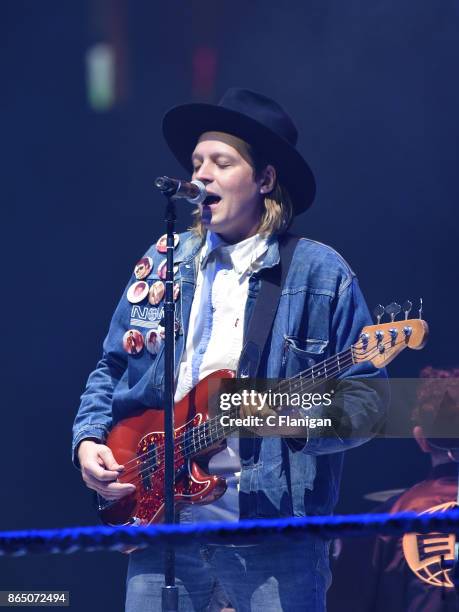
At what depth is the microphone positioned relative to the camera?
3084 millimetres

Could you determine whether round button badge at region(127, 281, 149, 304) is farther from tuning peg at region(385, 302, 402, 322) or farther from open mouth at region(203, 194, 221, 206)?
tuning peg at region(385, 302, 402, 322)

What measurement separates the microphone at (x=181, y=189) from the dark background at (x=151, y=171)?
4.92 ft

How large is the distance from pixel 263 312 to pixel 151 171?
75.7 inches

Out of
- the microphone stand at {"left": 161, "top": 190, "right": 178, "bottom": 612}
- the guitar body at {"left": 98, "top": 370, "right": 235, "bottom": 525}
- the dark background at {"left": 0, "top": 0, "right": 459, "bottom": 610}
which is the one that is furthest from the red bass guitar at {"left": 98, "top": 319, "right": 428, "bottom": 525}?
the dark background at {"left": 0, "top": 0, "right": 459, "bottom": 610}

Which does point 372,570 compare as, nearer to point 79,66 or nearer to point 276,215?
point 276,215

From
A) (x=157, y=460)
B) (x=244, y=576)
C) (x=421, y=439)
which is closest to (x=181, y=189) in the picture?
(x=157, y=460)

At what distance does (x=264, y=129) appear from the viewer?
3.56 m

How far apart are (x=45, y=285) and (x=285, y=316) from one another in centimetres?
209

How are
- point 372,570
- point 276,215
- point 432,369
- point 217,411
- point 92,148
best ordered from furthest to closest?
point 92,148 → point 432,369 → point 372,570 → point 276,215 → point 217,411

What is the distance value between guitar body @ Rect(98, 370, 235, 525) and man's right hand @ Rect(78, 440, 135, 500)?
6 cm

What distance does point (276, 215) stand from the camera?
354 centimetres

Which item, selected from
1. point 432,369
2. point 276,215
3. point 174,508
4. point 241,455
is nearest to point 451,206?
point 432,369

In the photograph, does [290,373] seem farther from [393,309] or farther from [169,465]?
[169,465]

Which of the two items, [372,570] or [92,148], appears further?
[92,148]
